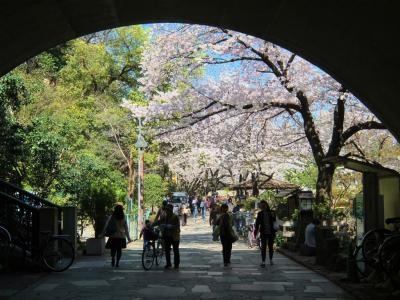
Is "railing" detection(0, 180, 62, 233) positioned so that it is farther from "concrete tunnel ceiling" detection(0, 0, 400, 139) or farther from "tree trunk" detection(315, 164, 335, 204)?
"tree trunk" detection(315, 164, 335, 204)

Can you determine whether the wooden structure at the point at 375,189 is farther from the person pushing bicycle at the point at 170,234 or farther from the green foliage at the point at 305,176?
the green foliage at the point at 305,176

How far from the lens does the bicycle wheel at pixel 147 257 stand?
13295mm

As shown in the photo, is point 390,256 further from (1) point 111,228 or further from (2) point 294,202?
(2) point 294,202

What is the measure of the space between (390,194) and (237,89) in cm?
895

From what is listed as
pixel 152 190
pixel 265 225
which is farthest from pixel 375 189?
pixel 152 190

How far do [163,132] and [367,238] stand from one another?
11425 millimetres

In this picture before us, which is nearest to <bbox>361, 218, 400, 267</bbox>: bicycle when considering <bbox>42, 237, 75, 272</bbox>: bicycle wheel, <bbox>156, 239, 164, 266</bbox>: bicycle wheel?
<bbox>156, 239, 164, 266</bbox>: bicycle wheel

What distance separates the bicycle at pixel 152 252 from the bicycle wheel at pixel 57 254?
5.60 ft

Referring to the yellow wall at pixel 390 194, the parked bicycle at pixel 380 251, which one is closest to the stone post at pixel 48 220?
the parked bicycle at pixel 380 251

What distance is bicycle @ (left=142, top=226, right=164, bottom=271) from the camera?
13352 millimetres

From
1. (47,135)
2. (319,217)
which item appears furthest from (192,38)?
(319,217)

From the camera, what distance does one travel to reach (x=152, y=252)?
13.7 m

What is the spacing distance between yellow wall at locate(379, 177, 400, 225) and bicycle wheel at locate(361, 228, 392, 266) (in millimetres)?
1477

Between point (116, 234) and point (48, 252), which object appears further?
point (116, 234)
